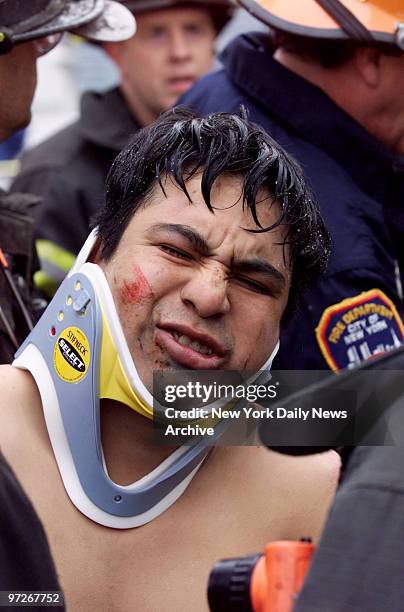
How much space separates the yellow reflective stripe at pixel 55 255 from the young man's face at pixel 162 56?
88cm

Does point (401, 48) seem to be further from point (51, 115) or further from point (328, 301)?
point (51, 115)

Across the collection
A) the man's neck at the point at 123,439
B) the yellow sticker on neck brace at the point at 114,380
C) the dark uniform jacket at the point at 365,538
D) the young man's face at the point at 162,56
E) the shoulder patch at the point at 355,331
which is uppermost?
the dark uniform jacket at the point at 365,538

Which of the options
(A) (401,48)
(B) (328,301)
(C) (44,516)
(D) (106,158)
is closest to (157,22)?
(D) (106,158)

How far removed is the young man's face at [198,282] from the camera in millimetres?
2057

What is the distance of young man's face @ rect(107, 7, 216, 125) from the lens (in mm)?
4984

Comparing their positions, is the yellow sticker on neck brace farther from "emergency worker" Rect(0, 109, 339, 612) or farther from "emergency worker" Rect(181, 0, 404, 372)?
"emergency worker" Rect(181, 0, 404, 372)

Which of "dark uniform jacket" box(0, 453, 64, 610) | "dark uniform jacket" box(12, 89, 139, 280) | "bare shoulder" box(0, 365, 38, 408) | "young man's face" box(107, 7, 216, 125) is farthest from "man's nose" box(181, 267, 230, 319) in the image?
"young man's face" box(107, 7, 216, 125)

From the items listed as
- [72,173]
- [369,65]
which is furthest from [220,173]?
[72,173]

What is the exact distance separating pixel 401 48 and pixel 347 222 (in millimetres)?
481

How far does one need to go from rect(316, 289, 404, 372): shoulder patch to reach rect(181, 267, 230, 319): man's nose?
0.66m

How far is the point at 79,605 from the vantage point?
1947mm

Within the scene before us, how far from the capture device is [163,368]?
2045 mm

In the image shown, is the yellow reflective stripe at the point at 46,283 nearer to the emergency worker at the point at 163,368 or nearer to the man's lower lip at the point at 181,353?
the emergency worker at the point at 163,368

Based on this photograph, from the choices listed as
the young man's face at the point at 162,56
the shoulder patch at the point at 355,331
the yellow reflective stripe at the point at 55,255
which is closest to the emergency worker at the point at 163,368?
the shoulder patch at the point at 355,331
